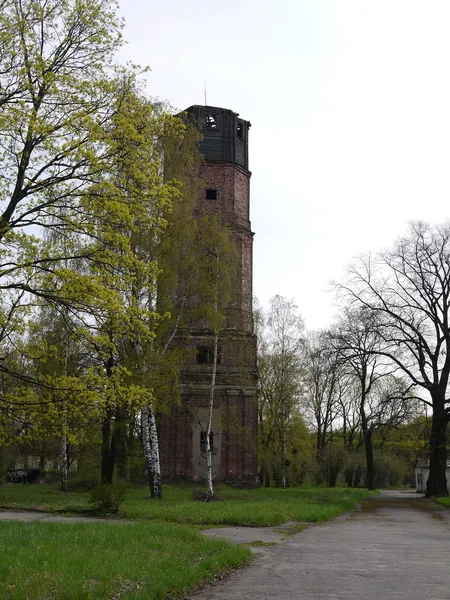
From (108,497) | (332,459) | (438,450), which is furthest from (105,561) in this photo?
(332,459)

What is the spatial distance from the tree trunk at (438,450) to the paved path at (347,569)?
57.7 ft

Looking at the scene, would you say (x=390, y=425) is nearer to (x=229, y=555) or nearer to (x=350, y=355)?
(x=350, y=355)

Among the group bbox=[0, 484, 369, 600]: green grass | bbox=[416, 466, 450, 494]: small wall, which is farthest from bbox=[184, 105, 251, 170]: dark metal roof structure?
bbox=[416, 466, 450, 494]: small wall

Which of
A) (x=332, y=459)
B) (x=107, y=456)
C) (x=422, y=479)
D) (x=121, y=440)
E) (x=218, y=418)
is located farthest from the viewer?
(x=422, y=479)

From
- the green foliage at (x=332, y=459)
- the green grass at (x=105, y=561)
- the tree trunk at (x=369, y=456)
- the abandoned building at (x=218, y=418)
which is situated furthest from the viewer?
the green foliage at (x=332, y=459)

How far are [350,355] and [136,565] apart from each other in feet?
75.2

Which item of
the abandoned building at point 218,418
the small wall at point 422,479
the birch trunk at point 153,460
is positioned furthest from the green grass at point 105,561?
the small wall at point 422,479

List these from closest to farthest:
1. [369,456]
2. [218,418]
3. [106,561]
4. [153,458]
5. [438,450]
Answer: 1. [106,561]
2. [153,458]
3. [438,450]
4. [218,418]
5. [369,456]

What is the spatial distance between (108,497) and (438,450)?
2123 cm

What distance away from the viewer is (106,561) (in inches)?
308

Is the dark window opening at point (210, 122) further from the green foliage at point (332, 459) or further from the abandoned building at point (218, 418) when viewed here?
the green foliage at point (332, 459)

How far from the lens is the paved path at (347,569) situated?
7.29 metres

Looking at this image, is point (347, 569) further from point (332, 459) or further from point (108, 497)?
point (332, 459)

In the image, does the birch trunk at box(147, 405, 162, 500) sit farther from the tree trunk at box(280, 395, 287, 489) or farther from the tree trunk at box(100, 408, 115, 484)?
the tree trunk at box(280, 395, 287, 489)
